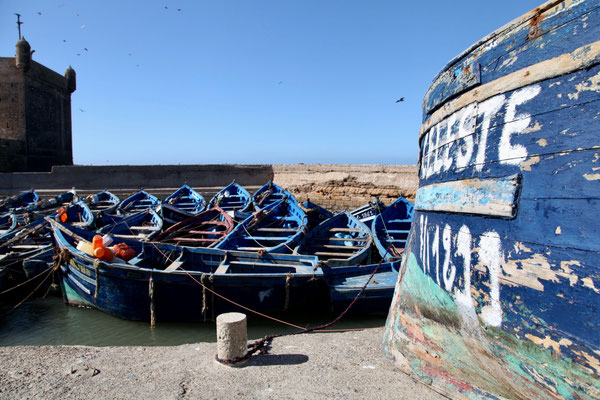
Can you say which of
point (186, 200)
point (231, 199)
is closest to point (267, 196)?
point (231, 199)

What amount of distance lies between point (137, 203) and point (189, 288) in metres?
9.22

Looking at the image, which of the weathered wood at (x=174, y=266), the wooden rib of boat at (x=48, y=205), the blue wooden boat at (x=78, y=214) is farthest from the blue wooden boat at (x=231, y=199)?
the weathered wood at (x=174, y=266)

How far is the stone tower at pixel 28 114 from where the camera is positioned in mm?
23016

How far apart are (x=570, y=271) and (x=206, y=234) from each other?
27.9ft

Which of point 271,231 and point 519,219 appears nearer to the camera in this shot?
point 519,219

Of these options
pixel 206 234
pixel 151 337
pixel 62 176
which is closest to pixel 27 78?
pixel 62 176

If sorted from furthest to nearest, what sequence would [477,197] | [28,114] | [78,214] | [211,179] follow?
[28,114] < [211,179] < [78,214] < [477,197]

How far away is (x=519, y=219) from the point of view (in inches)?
85.8

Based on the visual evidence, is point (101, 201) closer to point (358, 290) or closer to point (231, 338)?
point (358, 290)

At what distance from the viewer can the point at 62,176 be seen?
1794cm

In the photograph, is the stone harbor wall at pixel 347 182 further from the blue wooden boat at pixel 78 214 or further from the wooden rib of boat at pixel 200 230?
the blue wooden boat at pixel 78 214

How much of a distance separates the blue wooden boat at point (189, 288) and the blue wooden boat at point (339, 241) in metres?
1.45

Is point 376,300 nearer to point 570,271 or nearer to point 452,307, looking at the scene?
point 452,307

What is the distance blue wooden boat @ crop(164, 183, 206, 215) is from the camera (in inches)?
542
